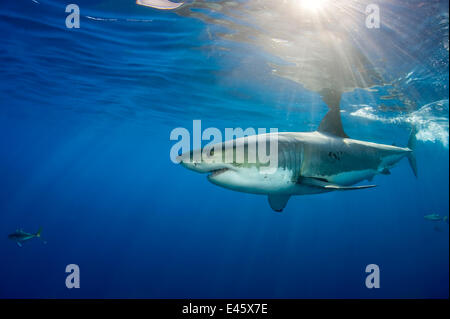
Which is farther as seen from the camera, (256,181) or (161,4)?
(161,4)

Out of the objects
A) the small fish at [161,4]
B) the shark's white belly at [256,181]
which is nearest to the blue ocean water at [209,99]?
the small fish at [161,4]

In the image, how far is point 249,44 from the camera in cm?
990

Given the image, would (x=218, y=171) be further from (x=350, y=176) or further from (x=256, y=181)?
(x=350, y=176)

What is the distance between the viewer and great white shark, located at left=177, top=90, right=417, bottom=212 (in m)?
3.00

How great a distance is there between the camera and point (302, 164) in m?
3.82

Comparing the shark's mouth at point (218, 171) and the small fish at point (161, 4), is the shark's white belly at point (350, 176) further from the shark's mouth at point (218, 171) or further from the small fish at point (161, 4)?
the small fish at point (161, 4)

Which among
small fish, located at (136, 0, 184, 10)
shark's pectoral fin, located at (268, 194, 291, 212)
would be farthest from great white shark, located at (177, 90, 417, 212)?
small fish, located at (136, 0, 184, 10)

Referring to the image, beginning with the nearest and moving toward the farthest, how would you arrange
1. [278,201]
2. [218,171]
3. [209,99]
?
[218,171], [278,201], [209,99]

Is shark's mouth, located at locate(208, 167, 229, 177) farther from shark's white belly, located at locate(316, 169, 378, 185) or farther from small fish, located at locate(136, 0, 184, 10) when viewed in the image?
small fish, located at locate(136, 0, 184, 10)

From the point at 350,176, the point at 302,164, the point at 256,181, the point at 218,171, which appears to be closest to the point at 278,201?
the point at 302,164

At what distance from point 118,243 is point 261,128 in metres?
28.5

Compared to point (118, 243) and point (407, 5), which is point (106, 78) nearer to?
point (407, 5)

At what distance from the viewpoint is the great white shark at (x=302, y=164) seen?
300 centimetres
